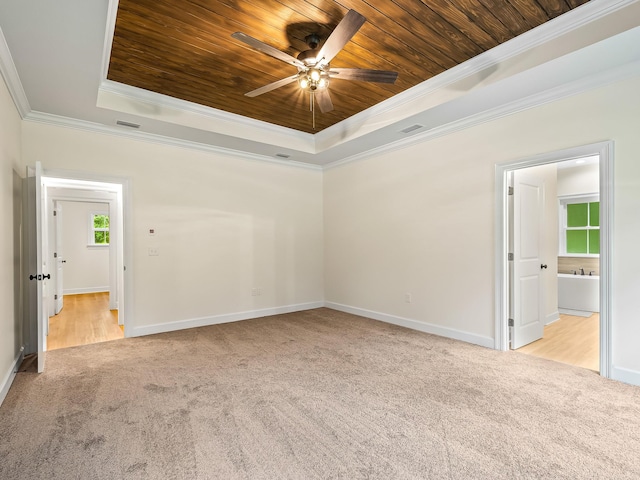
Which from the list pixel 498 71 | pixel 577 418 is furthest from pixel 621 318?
pixel 498 71

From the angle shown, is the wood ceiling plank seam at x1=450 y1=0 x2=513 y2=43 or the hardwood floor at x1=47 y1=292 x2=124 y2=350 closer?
the wood ceiling plank seam at x1=450 y1=0 x2=513 y2=43

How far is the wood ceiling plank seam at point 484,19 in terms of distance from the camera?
2.46 metres

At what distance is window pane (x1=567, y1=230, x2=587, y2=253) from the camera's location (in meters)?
6.61

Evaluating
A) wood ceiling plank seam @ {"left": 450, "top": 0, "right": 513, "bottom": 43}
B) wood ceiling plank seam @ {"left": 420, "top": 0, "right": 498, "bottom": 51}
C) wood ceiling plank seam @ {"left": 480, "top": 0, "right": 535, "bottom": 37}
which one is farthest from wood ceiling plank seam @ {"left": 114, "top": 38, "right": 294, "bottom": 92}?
wood ceiling plank seam @ {"left": 480, "top": 0, "right": 535, "bottom": 37}

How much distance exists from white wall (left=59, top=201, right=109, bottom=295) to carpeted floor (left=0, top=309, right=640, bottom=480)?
545 centimetres

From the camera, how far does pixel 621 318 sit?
2.97m

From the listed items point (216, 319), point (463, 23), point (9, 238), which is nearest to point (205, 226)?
point (216, 319)

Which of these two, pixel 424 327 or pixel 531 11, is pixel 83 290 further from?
pixel 531 11

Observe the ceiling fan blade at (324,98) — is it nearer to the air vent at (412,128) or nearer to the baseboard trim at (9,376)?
the air vent at (412,128)

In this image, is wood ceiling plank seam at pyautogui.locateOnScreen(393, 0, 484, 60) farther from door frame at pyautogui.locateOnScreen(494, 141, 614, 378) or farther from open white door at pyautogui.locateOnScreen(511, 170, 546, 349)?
open white door at pyautogui.locateOnScreen(511, 170, 546, 349)

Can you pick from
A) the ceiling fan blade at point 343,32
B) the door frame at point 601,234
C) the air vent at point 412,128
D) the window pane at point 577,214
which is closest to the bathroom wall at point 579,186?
the window pane at point 577,214

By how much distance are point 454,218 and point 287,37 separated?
284 cm

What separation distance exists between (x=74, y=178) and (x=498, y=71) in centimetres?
479

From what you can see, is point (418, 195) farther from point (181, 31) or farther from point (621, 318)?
point (181, 31)
